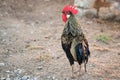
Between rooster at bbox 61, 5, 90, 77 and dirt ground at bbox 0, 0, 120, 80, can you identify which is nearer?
rooster at bbox 61, 5, 90, 77

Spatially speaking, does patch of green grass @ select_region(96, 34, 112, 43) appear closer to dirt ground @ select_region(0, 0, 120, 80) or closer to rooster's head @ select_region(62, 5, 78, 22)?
Result: dirt ground @ select_region(0, 0, 120, 80)

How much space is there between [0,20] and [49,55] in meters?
2.88

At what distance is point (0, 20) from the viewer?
30.3ft

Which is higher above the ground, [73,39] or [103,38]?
[73,39]

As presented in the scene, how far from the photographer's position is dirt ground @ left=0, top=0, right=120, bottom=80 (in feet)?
20.2

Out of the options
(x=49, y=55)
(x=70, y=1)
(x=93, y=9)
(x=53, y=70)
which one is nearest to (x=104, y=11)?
(x=93, y=9)

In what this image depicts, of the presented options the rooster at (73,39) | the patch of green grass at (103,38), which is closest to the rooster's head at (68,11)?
the rooster at (73,39)

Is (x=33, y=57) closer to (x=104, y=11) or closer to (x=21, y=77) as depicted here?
(x=21, y=77)

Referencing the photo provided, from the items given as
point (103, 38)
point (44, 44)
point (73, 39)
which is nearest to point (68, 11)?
point (73, 39)

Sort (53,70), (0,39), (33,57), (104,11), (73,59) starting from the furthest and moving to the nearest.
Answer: (104,11)
(0,39)
(33,57)
(53,70)
(73,59)

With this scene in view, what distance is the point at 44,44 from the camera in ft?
25.0

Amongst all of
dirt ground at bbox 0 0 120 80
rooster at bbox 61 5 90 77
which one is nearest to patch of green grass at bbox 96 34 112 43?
dirt ground at bbox 0 0 120 80

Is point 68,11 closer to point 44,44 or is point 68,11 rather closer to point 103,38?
point 44,44

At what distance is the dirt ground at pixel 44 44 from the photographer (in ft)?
20.2
